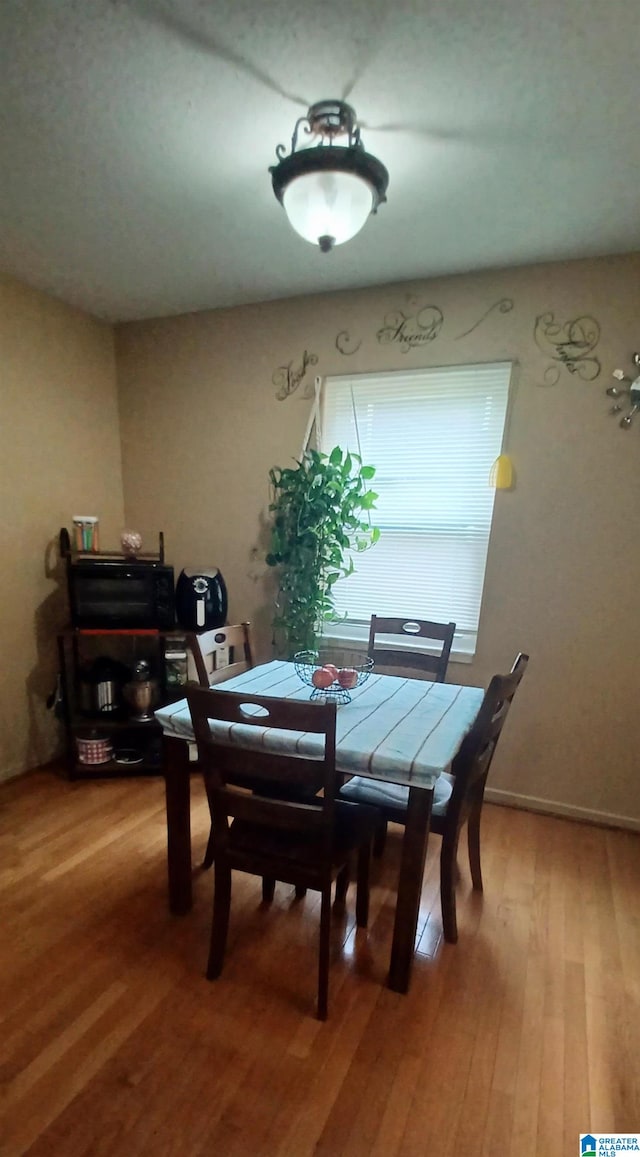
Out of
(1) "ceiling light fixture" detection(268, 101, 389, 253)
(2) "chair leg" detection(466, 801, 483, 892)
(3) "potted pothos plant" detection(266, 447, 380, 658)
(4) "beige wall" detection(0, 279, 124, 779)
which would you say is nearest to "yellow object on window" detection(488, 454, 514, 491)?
(3) "potted pothos plant" detection(266, 447, 380, 658)

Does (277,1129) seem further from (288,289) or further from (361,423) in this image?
(288,289)

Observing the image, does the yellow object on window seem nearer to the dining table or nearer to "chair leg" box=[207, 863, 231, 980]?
the dining table

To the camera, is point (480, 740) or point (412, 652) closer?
point (480, 740)

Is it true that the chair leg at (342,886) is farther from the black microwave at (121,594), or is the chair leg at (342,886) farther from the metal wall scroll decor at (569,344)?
the metal wall scroll decor at (569,344)

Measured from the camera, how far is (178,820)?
5.73ft

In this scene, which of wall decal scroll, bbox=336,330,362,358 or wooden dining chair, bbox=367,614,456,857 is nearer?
wooden dining chair, bbox=367,614,456,857

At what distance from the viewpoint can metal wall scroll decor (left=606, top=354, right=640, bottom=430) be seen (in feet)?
7.16

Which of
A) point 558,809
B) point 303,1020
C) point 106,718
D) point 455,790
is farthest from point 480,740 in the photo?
point 106,718

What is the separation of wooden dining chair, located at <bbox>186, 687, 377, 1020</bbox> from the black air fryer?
1.36 m

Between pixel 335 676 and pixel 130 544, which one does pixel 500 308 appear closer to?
pixel 335 676

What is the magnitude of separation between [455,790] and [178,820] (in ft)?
3.07

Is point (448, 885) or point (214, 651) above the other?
point (214, 651)

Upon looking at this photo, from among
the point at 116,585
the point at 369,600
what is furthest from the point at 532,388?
the point at 116,585

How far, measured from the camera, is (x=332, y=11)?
1160 millimetres
